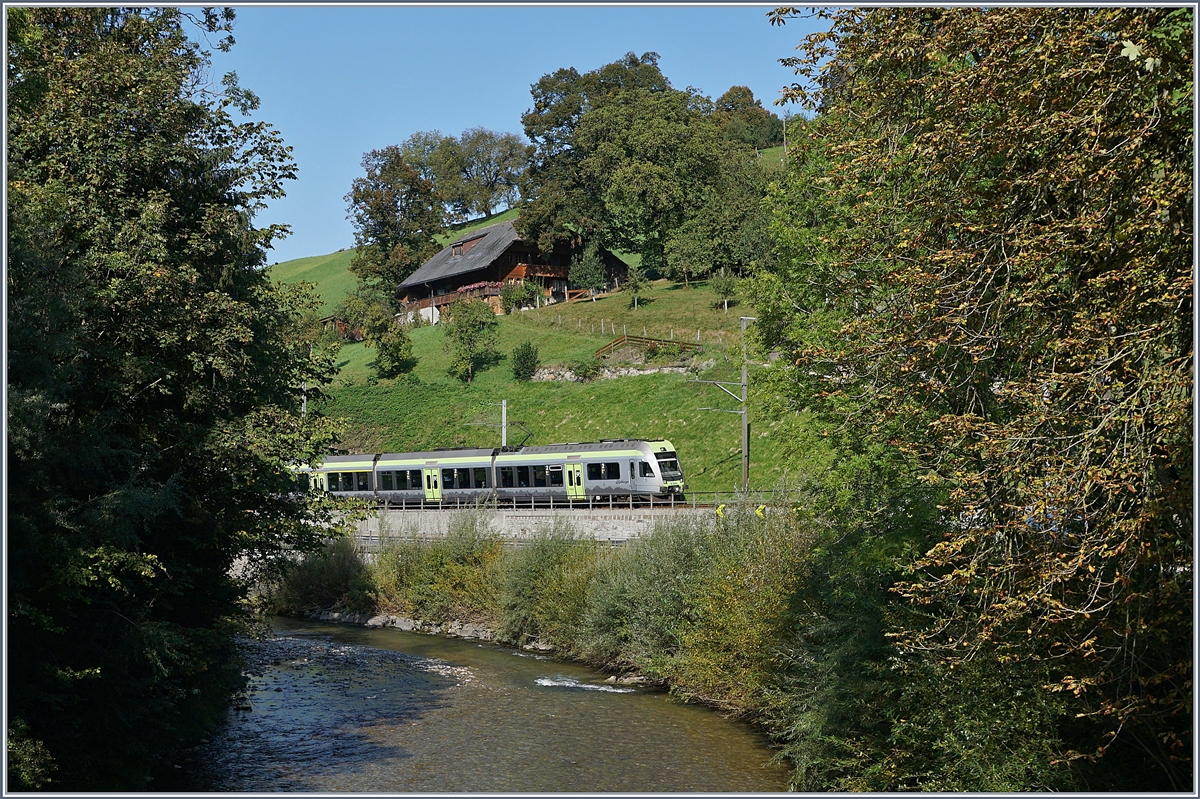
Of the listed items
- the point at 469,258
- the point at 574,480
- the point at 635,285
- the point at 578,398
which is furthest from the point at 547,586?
the point at 469,258

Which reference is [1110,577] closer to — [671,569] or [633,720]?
[633,720]

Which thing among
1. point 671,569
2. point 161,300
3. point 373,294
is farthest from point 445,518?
point 373,294

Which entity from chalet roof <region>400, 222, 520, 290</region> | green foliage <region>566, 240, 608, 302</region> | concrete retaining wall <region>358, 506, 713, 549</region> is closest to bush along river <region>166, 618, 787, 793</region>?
concrete retaining wall <region>358, 506, 713, 549</region>

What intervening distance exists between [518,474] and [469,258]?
133ft

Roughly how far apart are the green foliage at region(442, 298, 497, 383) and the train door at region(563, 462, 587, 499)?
21371mm

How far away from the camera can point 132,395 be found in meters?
15.7

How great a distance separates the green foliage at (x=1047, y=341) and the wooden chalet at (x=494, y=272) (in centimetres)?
6282

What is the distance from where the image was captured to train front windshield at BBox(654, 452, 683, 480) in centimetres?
3828

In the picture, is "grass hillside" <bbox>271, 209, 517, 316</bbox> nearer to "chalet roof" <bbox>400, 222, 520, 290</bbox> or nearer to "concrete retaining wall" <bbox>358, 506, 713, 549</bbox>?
"chalet roof" <bbox>400, 222, 520, 290</bbox>

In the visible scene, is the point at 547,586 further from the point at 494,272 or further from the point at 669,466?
the point at 494,272

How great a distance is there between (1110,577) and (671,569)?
44.5 ft

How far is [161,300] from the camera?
15.8 m

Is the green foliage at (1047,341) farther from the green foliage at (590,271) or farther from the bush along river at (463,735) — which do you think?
the green foliage at (590,271)

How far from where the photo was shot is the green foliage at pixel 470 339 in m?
60.7
